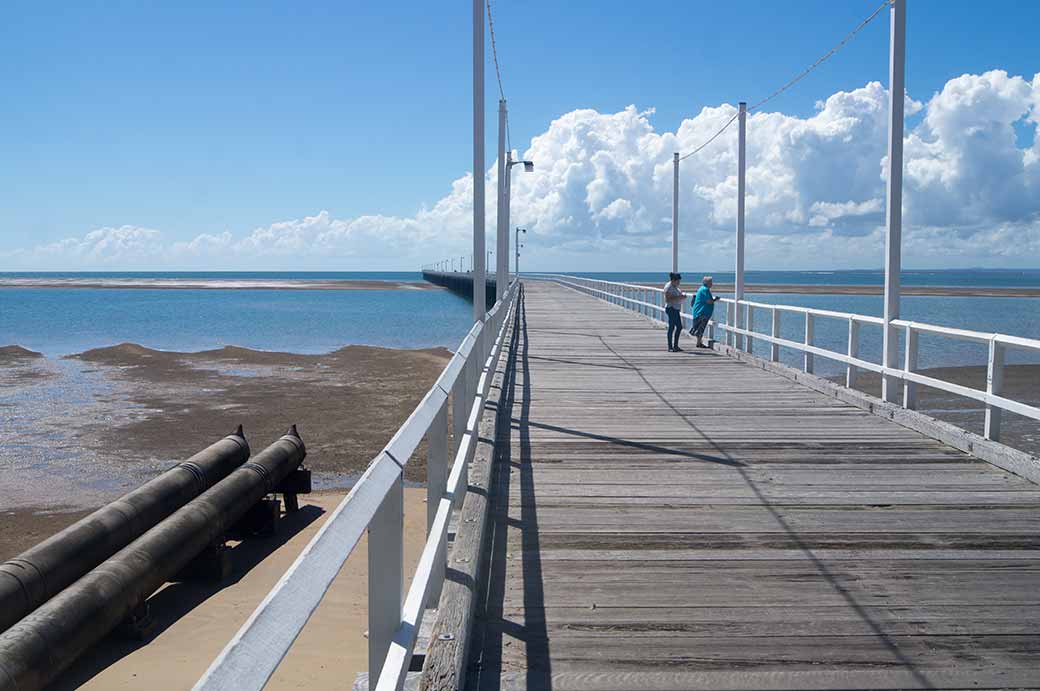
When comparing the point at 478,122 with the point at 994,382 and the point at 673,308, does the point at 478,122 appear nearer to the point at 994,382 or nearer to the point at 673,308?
the point at 994,382

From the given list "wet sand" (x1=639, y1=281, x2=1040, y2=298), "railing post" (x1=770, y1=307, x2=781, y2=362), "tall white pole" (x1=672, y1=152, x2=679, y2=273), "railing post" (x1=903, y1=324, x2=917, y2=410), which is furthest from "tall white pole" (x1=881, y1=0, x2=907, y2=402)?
"wet sand" (x1=639, y1=281, x2=1040, y2=298)

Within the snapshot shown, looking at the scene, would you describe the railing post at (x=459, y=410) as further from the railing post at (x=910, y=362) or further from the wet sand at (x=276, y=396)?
the wet sand at (x=276, y=396)

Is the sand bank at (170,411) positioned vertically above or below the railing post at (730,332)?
below

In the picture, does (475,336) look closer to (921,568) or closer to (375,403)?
(921,568)

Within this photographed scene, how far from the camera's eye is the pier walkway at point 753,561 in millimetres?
3920

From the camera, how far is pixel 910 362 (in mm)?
9602

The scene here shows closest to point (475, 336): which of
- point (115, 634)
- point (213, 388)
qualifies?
point (115, 634)

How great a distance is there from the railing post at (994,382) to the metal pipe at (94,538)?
873cm

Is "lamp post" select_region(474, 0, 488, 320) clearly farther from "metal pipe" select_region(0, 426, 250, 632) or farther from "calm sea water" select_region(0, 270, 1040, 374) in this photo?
"calm sea water" select_region(0, 270, 1040, 374)

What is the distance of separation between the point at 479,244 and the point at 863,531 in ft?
24.7

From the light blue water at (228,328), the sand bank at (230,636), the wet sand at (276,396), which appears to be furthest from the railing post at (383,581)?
the light blue water at (228,328)

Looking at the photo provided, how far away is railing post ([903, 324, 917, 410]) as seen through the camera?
9531 mm

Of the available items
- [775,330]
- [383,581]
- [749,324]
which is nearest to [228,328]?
[749,324]

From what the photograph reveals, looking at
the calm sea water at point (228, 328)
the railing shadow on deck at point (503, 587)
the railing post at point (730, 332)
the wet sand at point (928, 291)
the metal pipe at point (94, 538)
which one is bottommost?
the calm sea water at point (228, 328)
